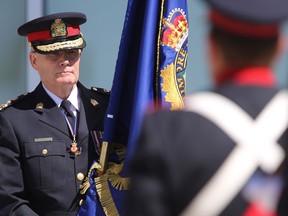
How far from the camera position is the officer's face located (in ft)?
10.3

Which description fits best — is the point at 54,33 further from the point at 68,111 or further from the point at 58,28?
the point at 68,111

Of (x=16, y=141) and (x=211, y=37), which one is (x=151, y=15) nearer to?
(x=16, y=141)

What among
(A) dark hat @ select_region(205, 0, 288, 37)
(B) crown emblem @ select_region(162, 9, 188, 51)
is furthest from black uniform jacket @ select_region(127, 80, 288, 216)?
(B) crown emblem @ select_region(162, 9, 188, 51)

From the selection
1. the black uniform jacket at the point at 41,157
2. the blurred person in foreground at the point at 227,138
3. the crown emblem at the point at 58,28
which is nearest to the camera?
the blurred person in foreground at the point at 227,138

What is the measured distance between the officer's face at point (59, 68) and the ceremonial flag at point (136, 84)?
0.19 meters

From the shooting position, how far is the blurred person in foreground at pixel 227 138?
4.91 feet

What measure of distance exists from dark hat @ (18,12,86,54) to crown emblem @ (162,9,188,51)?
39 cm

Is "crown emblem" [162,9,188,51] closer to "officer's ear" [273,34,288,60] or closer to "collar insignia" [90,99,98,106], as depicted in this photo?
"collar insignia" [90,99,98,106]

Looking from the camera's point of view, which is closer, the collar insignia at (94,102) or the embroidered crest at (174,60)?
the embroidered crest at (174,60)

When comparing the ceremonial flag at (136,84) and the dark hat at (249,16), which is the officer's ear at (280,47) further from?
Answer: the ceremonial flag at (136,84)

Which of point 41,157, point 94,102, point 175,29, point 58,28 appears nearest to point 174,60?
point 175,29

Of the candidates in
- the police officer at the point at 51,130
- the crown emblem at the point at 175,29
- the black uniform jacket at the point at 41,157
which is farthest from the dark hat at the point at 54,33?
the crown emblem at the point at 175,29

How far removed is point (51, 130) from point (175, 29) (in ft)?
2.21

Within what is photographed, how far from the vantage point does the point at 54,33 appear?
3.23 metres
